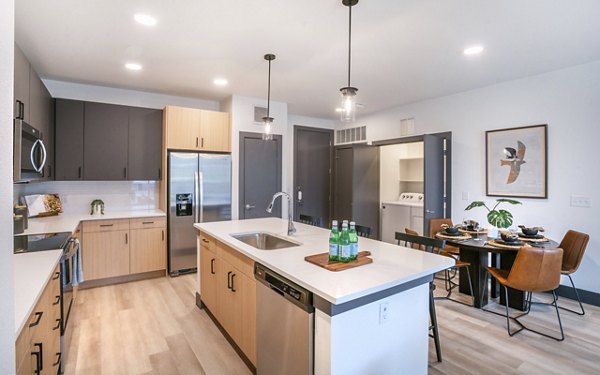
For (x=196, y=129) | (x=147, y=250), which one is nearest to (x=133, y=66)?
(x=196, y=129)

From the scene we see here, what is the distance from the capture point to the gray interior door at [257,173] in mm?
4742

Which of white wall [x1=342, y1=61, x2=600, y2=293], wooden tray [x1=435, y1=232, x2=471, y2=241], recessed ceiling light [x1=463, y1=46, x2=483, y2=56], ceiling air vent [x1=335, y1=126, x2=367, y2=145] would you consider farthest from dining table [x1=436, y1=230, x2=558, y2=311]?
ceiling air vent [x1=335, y1=126, x2=367, y2=145]

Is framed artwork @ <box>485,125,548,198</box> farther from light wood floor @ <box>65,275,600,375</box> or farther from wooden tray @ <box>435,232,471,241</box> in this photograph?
light wood floor @ <box>65,275,600,375</box>

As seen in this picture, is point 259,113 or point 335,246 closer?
point 335,246

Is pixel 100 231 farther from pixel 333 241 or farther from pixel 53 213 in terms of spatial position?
pixel 333 241

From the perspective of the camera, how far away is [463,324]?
2883 mm

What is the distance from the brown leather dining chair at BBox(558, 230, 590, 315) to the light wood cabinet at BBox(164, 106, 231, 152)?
4.33 meters

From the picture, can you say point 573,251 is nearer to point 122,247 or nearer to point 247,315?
point 247,315

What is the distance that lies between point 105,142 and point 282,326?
3.71m

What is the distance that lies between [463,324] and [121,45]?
4.23 metres

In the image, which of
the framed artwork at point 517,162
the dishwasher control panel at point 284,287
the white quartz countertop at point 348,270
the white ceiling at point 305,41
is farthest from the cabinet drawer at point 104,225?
the framed artwork at point 517,162

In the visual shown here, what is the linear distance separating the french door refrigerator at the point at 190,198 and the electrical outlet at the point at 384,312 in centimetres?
332

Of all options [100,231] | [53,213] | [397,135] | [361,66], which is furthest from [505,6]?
[53,213]

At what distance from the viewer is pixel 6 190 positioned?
2.22 ft
